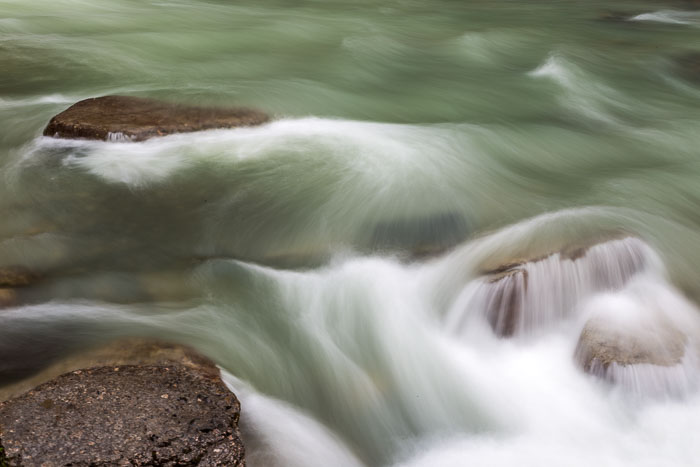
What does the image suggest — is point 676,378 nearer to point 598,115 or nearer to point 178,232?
point 178,232

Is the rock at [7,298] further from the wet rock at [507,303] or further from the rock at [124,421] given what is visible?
the wet rock at [507,303]

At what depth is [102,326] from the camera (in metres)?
4.21

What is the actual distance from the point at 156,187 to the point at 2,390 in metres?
2.48

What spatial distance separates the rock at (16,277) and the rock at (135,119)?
168cm

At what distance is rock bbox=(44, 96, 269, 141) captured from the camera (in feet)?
20.0

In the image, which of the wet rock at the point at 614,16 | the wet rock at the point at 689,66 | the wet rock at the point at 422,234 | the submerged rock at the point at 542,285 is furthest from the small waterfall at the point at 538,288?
the wet rock at the point at 614,16

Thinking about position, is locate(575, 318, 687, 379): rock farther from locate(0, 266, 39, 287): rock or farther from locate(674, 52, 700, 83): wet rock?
locate(674, 52, 700, 83): wet rock

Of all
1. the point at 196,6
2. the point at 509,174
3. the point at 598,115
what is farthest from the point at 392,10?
the point at 509,174

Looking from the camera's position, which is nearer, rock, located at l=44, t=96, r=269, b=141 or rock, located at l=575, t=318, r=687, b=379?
rock, located at l=575, t=318, r=687, b=379

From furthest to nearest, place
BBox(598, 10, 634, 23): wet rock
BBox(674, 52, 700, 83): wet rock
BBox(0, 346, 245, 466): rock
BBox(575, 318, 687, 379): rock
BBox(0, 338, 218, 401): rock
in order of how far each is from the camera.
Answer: BBox(598, 10, 634, 23): wet rock → BBox(674, 52, 700, 83): wet rock → BBox(575, 318, 687, 379): rock → BBox(0, 338, 218, 401): rock → BBox(0, 346, 245, 466): rock

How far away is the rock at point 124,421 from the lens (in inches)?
123

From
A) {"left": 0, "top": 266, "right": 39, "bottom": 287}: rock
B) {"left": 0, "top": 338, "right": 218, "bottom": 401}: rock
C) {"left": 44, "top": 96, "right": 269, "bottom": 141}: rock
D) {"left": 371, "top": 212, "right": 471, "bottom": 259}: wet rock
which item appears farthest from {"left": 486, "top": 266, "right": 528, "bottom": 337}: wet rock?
{"left": 44, "top": 96, "right": 269, "bottom": 141}: rock

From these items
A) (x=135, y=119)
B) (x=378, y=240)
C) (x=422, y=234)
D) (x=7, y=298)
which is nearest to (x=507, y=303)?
(x=422, y=234)

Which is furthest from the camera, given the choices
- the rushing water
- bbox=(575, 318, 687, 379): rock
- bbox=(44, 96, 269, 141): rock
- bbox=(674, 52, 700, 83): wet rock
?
bbox=(674, 52, 700, 83): wet rock
